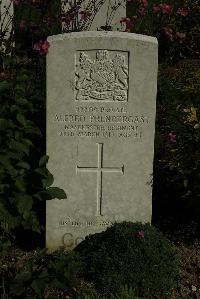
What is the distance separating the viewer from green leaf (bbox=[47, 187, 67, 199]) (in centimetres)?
461

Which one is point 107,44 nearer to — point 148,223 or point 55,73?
point 55,73

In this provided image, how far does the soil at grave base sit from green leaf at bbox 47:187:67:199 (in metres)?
0.61

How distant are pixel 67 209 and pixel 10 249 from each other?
Result: 579 mm

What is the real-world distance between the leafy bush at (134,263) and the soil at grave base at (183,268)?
9cm

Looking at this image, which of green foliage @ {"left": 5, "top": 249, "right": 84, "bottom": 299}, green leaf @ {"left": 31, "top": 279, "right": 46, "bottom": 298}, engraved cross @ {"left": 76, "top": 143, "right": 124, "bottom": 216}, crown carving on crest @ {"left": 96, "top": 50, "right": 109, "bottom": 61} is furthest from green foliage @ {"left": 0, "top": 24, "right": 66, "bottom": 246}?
green leaf @ {"left": 31, "top": 279, "right": 46, "bottom": 298}

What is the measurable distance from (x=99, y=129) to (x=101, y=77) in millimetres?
400

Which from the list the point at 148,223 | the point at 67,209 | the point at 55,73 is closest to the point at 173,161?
the point at 148,223

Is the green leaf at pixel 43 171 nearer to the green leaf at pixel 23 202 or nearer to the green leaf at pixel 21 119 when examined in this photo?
the green leaf at pixel 23 202

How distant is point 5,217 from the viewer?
14.8 ft

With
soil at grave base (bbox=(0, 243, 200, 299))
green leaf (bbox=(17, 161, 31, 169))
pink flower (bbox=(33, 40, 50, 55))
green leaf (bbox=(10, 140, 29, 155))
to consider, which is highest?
pink flower (bbox=(33, 40, 50, 55))

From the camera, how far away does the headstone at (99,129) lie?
447 centimetres

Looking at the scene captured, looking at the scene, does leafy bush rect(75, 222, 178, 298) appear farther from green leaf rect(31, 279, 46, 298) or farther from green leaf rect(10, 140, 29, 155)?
green leaf rect(10, 140, 29, 155)

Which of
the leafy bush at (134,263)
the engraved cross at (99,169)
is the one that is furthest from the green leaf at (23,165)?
the leafy bush at (134,263)

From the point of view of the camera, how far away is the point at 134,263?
4.41 meters
